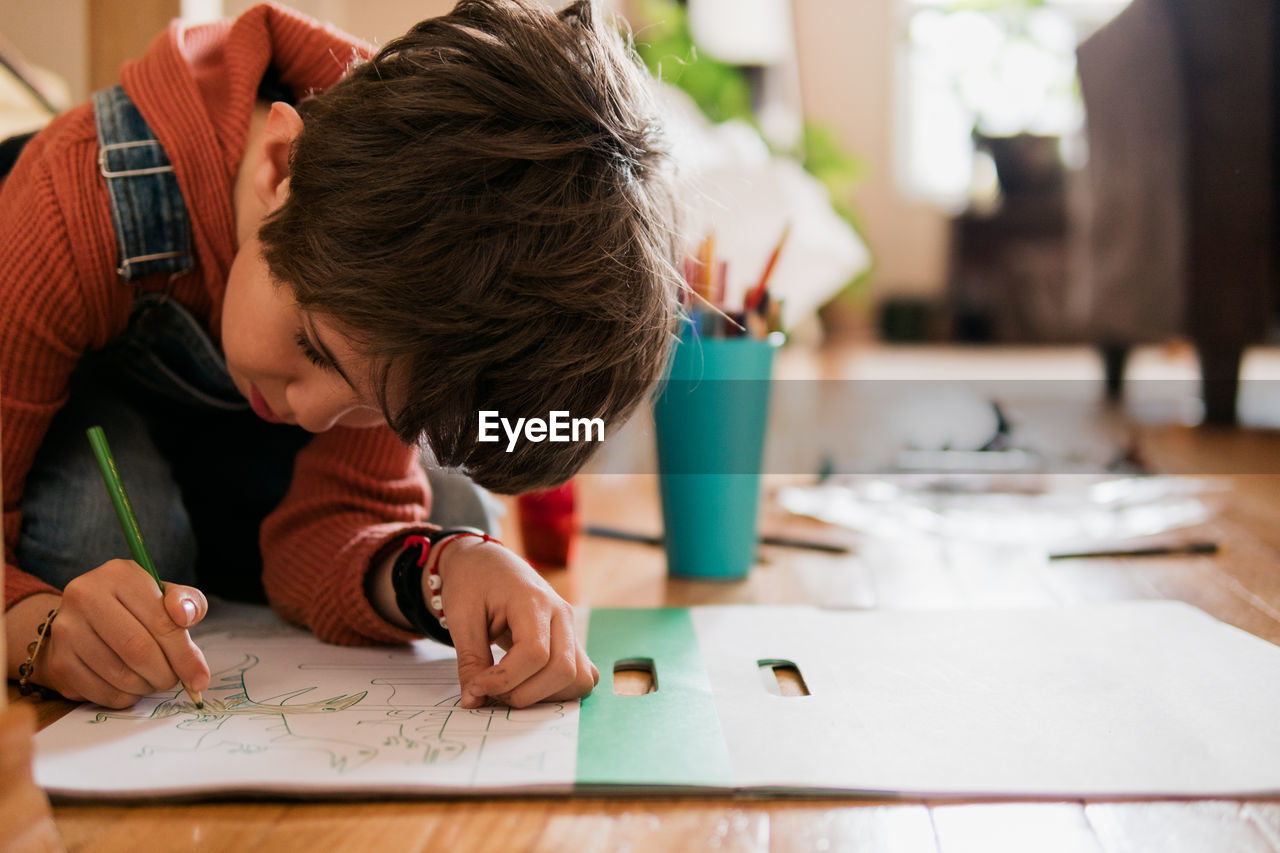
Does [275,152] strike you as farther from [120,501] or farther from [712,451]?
[712,451]

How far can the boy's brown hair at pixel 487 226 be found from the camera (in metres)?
0.49

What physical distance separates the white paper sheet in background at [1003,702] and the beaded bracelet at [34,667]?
35cm

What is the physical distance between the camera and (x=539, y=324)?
19.7 inches

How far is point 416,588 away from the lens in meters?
0.60

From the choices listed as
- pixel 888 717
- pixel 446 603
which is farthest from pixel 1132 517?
pixel 446 603

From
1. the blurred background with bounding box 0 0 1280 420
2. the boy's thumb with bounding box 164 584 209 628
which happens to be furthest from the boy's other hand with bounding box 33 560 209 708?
the blurred background with bounding box 0 0 1280 420

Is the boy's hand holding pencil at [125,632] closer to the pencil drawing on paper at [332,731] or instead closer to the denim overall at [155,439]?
the pencil drawing on paper at [332,731]

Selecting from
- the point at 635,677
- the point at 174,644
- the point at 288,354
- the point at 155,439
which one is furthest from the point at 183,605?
the point at 155,439

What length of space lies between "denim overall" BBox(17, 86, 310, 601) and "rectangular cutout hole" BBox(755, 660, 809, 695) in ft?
1.31

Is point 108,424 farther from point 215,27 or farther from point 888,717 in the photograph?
point 888,717

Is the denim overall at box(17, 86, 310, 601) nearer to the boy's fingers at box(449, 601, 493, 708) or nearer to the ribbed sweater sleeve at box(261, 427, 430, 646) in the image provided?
the ribbed sweater sleeve at box(261, 427, 430, 646)

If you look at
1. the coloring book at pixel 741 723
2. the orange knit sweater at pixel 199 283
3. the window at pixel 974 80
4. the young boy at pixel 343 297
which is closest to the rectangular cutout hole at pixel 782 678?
the coloring book at pixel 741 723

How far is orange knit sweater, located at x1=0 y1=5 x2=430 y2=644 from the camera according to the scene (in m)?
0.60

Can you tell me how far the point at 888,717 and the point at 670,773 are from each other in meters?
0.13
